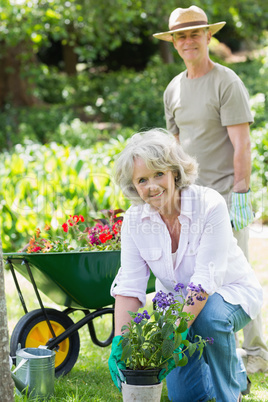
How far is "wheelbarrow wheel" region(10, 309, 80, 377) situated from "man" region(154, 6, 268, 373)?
37.3 inches

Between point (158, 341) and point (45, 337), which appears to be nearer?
point (158, 341)

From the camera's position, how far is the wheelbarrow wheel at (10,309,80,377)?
114 inches

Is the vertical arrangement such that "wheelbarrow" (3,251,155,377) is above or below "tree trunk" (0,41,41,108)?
below

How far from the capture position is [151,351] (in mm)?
2186

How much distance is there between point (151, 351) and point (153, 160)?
75 centimetres

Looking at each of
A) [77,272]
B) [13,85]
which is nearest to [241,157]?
[77,272]

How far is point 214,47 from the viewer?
16.6 meters

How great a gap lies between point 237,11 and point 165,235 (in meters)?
9.87

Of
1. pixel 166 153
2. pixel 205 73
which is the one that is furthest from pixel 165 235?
pixel 205 73

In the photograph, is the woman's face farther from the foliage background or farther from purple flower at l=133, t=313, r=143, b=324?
the foliage background

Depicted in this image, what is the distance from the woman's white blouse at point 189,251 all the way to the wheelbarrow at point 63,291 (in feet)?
1.18

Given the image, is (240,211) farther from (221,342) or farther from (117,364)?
(117,364)

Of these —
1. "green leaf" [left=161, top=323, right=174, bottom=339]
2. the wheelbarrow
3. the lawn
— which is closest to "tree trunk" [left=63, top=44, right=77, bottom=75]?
the lawn

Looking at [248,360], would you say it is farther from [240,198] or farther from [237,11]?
[237,11]
